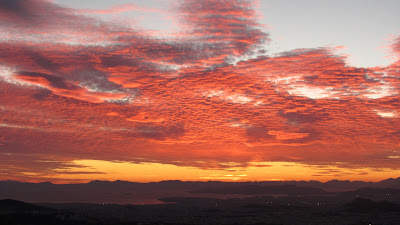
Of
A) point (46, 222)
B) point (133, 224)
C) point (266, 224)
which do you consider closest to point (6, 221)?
point (46, 222)

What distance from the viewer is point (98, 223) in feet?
524

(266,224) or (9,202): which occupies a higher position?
(9,202)

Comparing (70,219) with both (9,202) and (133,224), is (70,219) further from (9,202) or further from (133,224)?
(9,202)

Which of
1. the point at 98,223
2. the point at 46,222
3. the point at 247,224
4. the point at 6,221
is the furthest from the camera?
the point at 247,224

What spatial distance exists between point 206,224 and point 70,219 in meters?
65.7

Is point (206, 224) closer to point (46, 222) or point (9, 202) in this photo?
point (46, 222)

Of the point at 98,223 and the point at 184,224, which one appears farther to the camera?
the point at 184,224

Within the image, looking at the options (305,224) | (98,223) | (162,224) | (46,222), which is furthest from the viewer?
(305,224)

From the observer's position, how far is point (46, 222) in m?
142

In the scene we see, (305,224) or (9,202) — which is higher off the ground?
(9,202)

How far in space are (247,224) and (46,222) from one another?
9907 centimetres

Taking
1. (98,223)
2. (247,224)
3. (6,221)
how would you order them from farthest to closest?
(247,224) < (98,223) < (6,221)

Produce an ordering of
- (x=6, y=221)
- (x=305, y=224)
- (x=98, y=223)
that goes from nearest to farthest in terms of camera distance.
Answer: (x=6, y=221) < (x=98, y=223) < (x=305, y=224)

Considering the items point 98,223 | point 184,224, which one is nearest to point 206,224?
point 184,224
